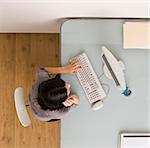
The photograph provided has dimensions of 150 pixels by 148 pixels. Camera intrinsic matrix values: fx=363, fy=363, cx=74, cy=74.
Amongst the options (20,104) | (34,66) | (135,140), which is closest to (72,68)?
(20,104)

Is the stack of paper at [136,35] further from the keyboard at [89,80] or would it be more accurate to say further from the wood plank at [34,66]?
the wood plank at [34,66]

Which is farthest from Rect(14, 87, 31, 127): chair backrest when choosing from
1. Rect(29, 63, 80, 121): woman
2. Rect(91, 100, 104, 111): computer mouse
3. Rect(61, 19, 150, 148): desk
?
Rect(91, 100, 104, 111): computer mouse

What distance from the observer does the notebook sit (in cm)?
161

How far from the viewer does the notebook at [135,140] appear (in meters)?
1.61

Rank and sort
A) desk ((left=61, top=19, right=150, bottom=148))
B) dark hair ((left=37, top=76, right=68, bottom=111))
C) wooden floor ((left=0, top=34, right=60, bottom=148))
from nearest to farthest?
dark hair ((left=37, top=76, right=68, bottom=111)) → desk ((left=61, top=19, right=150, bottom=148)) → wooden floor ((left=0, top=34, right=60, bottom=148))

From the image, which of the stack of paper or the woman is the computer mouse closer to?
the woman

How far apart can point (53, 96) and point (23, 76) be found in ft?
2.53

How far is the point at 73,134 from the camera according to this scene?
1622mm

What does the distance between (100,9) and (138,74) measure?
34cm

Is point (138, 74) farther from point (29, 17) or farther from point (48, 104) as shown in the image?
point (29, 17)

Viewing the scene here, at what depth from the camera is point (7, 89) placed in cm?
224

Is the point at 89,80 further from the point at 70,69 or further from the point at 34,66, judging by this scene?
the point at 34,66

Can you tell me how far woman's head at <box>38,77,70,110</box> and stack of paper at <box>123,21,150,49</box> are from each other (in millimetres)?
353

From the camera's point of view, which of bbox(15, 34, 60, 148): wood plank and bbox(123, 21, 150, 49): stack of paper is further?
bbox(15, 34, 60, 148): wood plank
